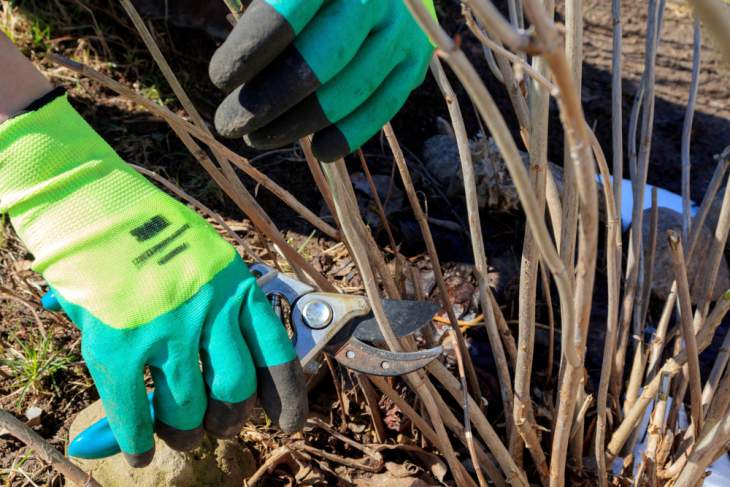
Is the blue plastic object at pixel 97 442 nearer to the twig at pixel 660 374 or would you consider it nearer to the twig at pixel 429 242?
the twig at pixel 429 242

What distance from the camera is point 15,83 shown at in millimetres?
1302

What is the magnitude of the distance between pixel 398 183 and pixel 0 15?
166 centimetres

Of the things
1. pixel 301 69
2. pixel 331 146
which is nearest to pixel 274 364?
pixel 331 146

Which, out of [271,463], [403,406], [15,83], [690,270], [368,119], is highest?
[15,83]

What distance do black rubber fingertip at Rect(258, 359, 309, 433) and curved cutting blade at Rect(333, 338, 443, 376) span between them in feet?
0.30

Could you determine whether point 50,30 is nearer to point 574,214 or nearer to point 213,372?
point 213,372

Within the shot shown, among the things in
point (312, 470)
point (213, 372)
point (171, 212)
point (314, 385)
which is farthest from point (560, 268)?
point (314, 385)

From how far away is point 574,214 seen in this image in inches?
45.2

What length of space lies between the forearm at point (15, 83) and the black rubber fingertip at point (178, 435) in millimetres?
652

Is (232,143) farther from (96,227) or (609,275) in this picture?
(609,275)

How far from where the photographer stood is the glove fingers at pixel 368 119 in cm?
106

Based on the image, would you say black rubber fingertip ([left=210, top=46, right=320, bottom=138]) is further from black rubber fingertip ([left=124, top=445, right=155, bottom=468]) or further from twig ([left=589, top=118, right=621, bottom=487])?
black rubber fingertip ([left=124, top=445, right=155, bottom=468])

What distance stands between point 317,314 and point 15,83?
73 centimetres

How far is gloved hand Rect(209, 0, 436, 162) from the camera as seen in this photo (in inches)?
37.3
